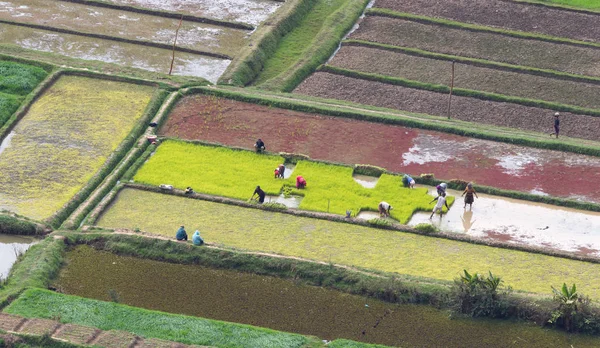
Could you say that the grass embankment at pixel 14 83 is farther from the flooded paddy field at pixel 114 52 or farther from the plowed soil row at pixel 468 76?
the plowed soil row at pixel 468 76

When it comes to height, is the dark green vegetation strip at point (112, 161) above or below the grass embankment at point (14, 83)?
below

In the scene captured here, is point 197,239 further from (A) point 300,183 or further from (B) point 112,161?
(B) point 112,161

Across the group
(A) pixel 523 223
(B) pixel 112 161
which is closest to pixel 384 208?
(A) pixel 523 223

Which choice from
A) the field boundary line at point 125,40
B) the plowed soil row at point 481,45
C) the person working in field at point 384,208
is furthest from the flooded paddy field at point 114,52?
the person working in field at point 384,208

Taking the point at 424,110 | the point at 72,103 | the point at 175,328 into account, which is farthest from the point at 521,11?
the point at 175,328

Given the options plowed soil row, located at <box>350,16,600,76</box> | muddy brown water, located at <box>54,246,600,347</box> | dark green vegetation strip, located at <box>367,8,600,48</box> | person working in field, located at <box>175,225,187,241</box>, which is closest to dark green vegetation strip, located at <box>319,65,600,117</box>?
plowed soil row, located at <box>350,16,600,76</box>

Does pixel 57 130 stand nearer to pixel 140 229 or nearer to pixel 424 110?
pixel 140 229
